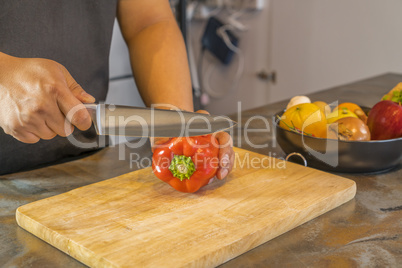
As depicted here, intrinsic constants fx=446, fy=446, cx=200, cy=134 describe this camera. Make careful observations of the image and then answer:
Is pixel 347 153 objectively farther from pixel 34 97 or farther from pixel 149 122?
pixel 34 97

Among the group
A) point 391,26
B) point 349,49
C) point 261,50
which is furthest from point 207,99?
point 391,26

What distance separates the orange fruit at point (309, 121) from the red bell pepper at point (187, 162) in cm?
21

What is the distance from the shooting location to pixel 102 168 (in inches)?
41.9

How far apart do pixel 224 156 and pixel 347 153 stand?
269 millimetres

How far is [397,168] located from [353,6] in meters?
1.93

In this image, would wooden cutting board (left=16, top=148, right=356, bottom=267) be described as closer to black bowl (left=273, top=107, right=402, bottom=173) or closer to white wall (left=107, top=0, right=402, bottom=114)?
black bowl (left=273, top=107, right=402, bottom=173)

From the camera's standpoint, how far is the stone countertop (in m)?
0.69

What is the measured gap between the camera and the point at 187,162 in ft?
3.06

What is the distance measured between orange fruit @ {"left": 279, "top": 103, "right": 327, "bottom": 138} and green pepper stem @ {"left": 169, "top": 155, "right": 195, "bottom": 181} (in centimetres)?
27

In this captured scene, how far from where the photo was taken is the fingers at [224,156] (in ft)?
3.07

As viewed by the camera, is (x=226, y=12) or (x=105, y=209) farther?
(x=226, y=12)

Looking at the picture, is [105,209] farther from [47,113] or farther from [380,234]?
[380,234]

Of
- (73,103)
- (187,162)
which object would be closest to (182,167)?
(187,162)

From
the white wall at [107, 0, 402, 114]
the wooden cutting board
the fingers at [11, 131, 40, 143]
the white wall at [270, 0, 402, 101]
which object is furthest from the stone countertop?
the white wall at [270, 0, 402, 101]
